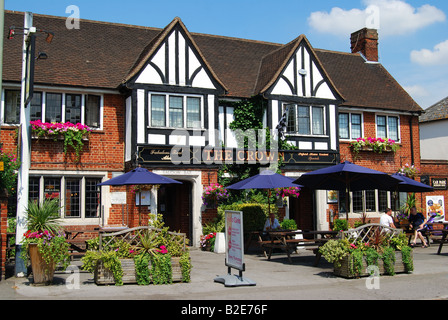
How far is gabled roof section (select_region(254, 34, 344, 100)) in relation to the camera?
2078 cm

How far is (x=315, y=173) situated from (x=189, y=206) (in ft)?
22.0

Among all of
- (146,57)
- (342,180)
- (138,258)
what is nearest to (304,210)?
(342,180)

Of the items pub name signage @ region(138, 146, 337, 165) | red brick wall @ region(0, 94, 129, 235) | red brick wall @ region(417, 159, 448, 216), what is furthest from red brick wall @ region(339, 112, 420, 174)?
red brick wall @ region(0, 94, 129, 235)

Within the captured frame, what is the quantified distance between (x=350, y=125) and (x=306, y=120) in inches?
110

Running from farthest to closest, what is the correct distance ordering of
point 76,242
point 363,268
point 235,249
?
1. point 76,242
2. point 363,268
3. point 235,249

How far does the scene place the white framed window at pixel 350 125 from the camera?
22.8 m

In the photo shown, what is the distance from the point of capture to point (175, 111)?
18938 mm

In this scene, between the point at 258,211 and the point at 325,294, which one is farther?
the point at 258,211

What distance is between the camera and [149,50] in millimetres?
19141

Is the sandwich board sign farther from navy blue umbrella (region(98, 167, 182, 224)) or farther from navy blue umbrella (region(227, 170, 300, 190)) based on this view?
navy blue umbrella (region(227, 170, 300, 190))

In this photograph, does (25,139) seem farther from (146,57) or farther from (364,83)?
(364,83)

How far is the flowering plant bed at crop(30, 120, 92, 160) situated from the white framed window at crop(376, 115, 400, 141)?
44.5ft
